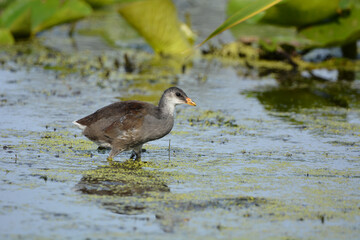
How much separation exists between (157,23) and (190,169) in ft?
20.5

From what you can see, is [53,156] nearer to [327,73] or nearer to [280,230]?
[280,230]

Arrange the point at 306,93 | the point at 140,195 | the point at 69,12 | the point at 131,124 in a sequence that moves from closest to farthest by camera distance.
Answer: the point at 140,195 < the point at 131,124 < the point at 306,93 < the point at 69,12

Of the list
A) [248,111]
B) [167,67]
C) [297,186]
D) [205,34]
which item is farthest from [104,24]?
[297,186]

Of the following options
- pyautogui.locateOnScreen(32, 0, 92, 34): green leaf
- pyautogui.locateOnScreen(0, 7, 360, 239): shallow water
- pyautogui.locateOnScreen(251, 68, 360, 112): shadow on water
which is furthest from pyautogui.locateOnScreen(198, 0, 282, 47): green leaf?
pyautogui.locateOnScreen(32, 0, 92, 34): green leaf

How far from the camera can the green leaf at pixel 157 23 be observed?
37.0ft

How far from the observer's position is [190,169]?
5844 mm

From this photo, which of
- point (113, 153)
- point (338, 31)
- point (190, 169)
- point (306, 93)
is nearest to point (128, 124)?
point (113, 153)

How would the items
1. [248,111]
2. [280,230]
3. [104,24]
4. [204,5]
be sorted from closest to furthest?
[280,230] → [248,111] → [104,24] → [204,5]

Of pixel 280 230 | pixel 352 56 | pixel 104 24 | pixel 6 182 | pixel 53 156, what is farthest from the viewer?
pixel 104 24

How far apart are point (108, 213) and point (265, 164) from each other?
2092 mm

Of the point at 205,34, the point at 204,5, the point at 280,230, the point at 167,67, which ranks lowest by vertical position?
the point at 280,230

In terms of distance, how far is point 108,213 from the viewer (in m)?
4.50

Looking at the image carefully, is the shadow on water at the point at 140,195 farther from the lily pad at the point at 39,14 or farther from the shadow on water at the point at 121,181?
the lily pad at the point at 39,14

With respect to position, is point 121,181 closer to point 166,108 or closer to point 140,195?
point 140,195
